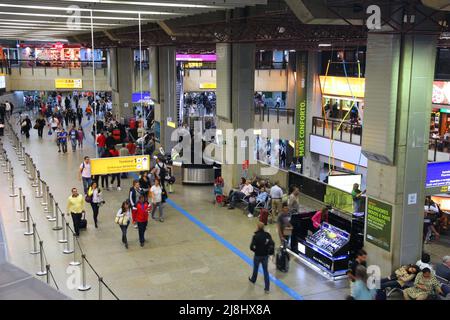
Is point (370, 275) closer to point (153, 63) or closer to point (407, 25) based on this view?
point (407, 25)

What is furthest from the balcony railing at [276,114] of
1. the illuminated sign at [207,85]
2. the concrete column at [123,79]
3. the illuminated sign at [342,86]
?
the concrete column at [123,79]

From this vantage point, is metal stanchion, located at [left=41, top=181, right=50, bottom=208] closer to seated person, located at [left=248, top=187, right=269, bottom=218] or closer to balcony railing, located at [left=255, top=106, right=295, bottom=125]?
seated person, located at [left=248, top=187, right=269, bottom=218]

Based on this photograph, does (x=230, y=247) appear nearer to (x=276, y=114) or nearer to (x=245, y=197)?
(x=245, y=197)

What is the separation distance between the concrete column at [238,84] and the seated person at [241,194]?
1406 millimetres

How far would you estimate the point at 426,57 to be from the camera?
10.3 metres

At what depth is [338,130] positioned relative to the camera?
2555 centimetres

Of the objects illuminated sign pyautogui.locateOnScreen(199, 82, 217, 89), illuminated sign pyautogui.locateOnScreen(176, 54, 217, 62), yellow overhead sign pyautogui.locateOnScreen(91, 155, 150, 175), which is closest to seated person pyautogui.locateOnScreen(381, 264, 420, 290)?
yellow overhead sign pyautogui.locateOnScreen(91, 155, 150, 175)

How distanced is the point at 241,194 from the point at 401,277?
678cm

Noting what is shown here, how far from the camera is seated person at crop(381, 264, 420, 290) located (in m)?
9.99

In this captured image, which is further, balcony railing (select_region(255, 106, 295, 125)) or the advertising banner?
balcony railing (select_region(255, 106, 295, 125))

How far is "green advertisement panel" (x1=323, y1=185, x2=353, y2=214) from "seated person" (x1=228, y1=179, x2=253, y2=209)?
235 centimetres

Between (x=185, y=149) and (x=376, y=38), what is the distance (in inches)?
523

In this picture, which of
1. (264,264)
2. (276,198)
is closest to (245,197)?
(276,198)
